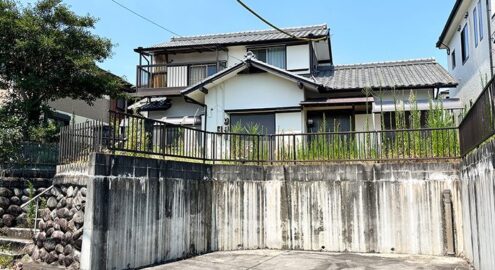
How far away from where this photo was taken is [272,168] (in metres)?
9.19

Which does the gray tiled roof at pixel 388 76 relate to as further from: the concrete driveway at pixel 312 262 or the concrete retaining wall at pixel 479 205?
the concrete driveway at pixel 312 262

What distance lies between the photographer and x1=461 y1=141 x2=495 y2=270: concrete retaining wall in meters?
4.68

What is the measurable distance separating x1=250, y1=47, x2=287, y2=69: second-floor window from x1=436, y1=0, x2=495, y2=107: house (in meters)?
6.21

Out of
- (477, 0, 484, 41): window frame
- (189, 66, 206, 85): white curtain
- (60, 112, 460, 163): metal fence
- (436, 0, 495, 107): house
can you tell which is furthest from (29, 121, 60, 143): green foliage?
(477, 0, 484, 41): window frame

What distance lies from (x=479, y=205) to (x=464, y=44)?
9957 mm

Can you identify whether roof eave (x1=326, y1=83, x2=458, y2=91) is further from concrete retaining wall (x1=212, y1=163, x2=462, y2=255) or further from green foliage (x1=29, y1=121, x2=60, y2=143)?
green foliage (x1=29, y1=121, x2=60, y2=143)

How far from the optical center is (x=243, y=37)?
1716 cm

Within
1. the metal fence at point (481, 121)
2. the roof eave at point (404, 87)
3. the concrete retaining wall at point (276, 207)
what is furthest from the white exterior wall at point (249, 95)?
the metal fence at point (481, 121)

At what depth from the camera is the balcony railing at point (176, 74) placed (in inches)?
624

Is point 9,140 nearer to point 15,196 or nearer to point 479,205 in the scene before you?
point 15,196

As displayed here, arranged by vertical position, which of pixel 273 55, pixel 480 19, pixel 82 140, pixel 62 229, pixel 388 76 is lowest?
pixel 62 229

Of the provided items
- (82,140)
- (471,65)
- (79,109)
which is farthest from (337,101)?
(79,109)

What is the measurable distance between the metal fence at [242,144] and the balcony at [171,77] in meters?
6.51

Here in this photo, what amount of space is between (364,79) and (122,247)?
10823 millimetres
